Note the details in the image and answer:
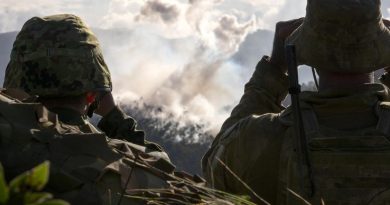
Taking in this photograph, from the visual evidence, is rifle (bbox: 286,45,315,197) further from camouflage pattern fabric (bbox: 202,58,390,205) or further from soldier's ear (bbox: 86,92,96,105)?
soldier's ear (bbox: 86,92,96,105)

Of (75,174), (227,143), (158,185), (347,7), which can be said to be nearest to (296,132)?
(227,143)

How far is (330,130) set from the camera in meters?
4.58

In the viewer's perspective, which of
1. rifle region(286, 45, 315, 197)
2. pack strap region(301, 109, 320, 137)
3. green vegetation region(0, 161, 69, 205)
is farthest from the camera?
pack strap region(301, 109, 320, 137)

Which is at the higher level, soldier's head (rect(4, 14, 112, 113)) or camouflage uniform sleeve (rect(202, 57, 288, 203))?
soldier's head (rect(4, 14, 112, 113))

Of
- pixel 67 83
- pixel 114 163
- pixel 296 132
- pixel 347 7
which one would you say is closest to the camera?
pixel 114 163

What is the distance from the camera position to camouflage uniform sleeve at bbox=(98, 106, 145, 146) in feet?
19.7

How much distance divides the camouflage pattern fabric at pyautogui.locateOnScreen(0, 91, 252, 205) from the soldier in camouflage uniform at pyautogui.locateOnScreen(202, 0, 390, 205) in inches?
54.1

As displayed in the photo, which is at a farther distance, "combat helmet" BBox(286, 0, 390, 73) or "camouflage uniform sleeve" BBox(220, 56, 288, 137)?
"camouflage uniform sleeve" BBox(220, 56, 288, 137)

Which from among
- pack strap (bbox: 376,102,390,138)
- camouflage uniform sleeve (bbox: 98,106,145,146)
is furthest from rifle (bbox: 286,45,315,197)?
camouflage uniform sleeve (bbox: 98,106,145,146)

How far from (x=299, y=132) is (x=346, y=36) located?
83 centimetres

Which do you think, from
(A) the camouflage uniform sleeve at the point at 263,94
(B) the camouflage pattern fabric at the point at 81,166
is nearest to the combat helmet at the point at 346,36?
(A) the camouflage uniform sleeve at the point at 263,94

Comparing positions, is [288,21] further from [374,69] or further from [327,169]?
[327,169]

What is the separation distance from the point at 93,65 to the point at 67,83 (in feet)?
1.30

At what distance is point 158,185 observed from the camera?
3150 millimetres
